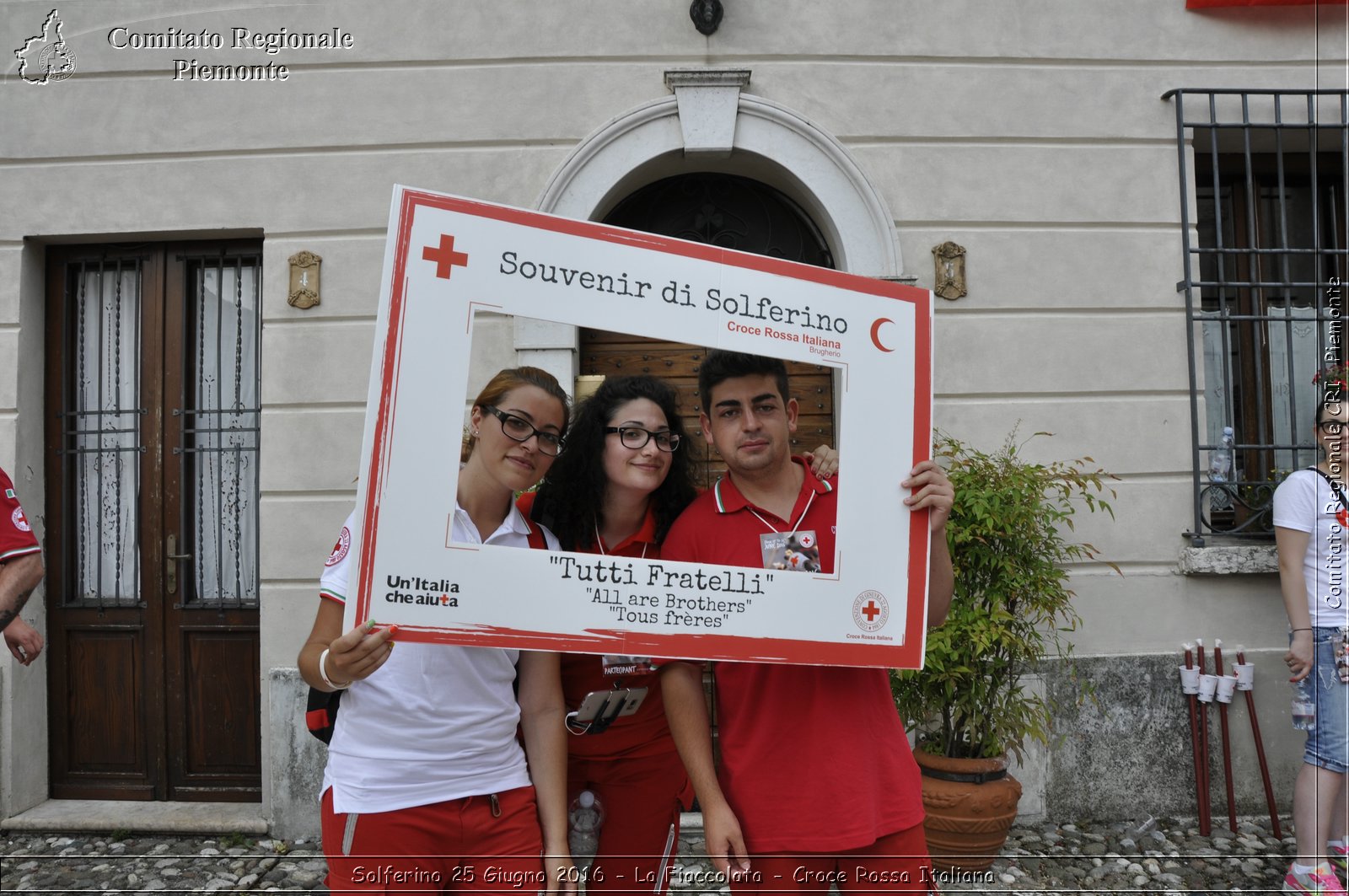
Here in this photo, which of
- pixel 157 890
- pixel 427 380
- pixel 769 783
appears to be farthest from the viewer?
pixel 157 890

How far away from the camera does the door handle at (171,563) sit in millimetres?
5035

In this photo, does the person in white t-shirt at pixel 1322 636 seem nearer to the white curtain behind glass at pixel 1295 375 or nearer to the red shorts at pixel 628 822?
the white curtain behind glass at pixel 1295 375

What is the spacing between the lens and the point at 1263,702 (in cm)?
471

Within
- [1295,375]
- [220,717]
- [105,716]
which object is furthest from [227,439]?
[1295,375]

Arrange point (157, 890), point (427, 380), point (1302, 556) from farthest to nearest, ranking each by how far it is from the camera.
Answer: point (157, 890) → point (1302, 556) → point (427, 380)

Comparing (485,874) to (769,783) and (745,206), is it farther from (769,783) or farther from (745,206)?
(745,206)

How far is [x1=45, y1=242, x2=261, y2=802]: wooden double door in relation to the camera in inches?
196

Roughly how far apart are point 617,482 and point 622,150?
10.7ft

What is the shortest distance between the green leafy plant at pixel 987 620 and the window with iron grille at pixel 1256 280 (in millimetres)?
1442

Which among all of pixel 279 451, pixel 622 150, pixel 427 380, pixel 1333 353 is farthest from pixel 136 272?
pixel 1333 353

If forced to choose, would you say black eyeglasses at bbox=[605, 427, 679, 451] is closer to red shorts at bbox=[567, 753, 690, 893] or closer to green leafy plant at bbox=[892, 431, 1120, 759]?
red shorts at bbox=[567, 753, 690, 893]

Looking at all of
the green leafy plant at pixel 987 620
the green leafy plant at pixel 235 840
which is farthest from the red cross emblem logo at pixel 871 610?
the green leafy plant at pixel 235 840

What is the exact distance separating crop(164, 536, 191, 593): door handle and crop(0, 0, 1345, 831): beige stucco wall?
752mm

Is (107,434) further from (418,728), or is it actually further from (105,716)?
(418,728)
